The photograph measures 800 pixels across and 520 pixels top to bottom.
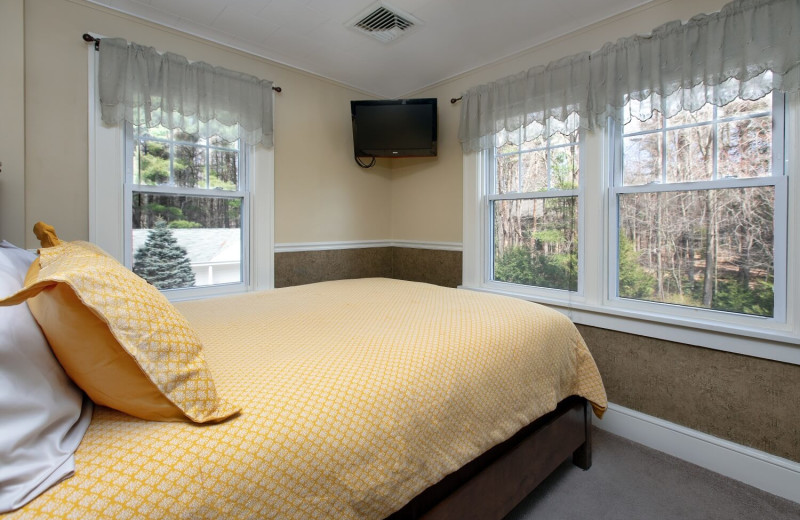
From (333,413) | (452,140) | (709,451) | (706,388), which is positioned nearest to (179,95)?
(452,140)

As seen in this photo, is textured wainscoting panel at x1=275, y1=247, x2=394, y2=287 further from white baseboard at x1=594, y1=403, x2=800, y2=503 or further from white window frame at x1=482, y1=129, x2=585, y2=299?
white baseboard at x1=594, y1=403, x2=800, y2=503

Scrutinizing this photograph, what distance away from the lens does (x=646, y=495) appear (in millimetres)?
1855

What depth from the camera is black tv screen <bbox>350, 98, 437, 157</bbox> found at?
3.29 meters

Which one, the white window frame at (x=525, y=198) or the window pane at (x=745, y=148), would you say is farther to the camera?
the white window frame at (x=525, y=198)

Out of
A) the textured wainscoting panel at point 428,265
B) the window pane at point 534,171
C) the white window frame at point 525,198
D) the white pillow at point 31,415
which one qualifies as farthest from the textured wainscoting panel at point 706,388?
the white pillow at point 31,415

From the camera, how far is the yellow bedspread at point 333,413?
74 cm

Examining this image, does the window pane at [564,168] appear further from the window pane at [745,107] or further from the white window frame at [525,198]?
the window pane at [745,107]

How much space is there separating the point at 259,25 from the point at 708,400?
11.5 ft

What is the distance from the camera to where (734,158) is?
204 cm

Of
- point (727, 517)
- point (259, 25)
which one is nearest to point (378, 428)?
point (727, 517)

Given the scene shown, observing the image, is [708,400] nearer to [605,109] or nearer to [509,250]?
[509,250]

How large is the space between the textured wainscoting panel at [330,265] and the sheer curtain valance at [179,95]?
3.14 ft

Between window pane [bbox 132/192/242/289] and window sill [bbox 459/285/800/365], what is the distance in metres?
2.40

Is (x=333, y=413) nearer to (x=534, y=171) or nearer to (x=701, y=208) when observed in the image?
(x=701, y=208)
